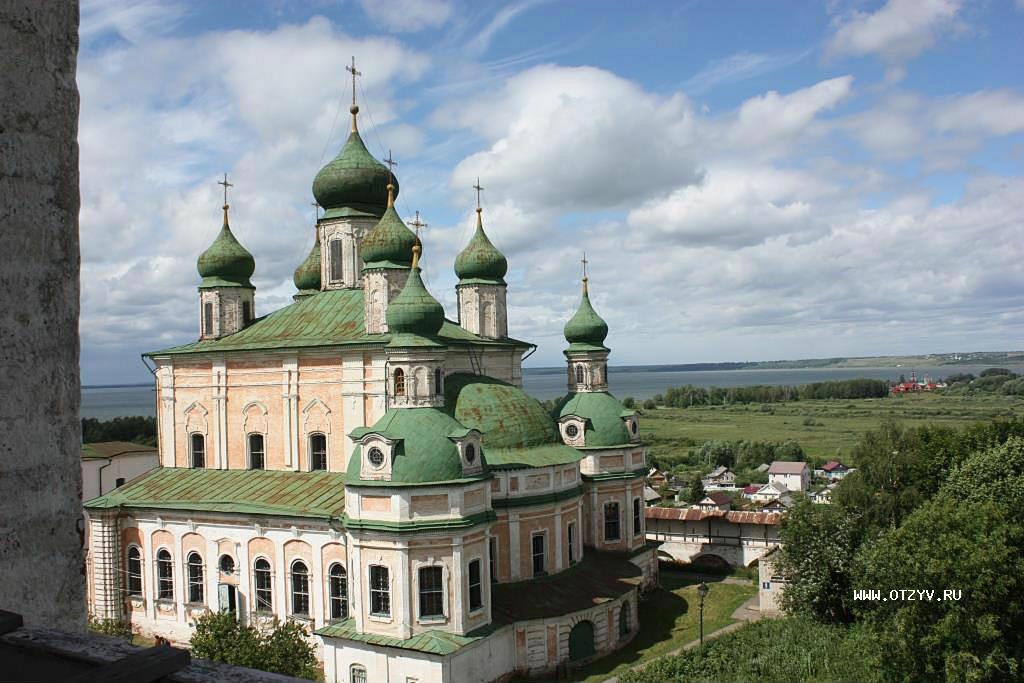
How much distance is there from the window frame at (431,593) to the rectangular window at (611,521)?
1102 centimetres

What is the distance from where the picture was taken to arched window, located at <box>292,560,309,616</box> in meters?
23.8

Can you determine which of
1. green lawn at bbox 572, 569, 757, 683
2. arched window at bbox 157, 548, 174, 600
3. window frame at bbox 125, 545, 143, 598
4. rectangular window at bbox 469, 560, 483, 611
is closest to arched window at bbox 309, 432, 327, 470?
arched window at bbox 157, 548, 174, 600

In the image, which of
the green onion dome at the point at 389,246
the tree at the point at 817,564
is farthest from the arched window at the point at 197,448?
the tree at the point at 817,564

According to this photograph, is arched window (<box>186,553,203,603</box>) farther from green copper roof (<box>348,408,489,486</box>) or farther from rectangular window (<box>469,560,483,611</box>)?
rectangular window (<box>469,560,483,611</box>)

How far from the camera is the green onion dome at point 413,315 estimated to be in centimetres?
2288

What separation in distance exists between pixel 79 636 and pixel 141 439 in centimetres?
7140

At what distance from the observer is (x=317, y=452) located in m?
26.1

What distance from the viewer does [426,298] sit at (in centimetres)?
2309

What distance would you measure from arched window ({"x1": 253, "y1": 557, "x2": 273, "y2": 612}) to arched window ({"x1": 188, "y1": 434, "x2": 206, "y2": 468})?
5.47 metres

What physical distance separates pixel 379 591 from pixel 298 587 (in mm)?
4431

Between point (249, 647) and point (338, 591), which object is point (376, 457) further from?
point (249, 647)

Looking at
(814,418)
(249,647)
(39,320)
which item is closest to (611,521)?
(249,647)

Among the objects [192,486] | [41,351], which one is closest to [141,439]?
[192,486]

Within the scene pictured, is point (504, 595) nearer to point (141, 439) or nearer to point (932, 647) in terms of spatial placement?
point (932, 647)
